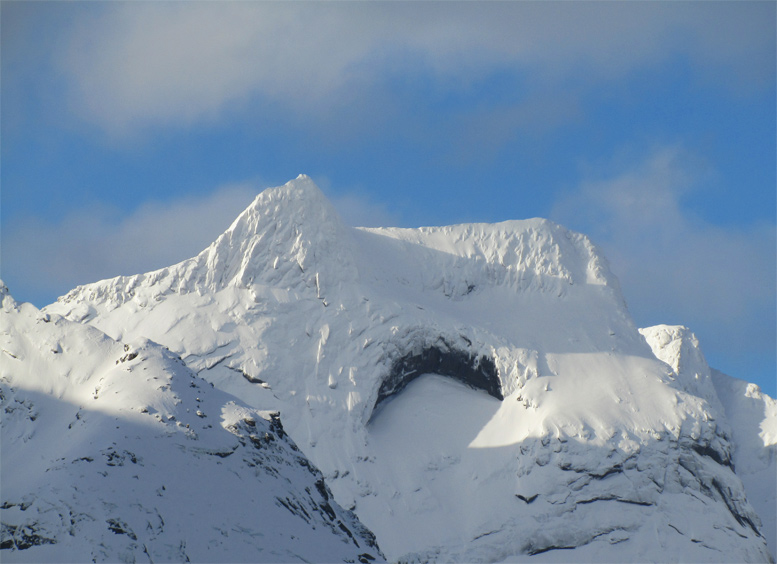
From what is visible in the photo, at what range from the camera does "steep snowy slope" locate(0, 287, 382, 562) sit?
37844 mm

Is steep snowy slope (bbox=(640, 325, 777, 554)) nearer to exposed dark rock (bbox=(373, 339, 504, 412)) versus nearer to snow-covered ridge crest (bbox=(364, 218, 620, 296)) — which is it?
snow-covered ridge crest (bbox=(364, 218, 620, 296))

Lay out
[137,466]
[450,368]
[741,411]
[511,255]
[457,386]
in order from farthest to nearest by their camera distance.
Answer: [741,411] → [511,255] → [457,386] → [450,368] → [137,466]

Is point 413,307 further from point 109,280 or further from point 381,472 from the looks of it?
point 109,280

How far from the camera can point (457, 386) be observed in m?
86.2

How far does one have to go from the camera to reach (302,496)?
46844 millimetres

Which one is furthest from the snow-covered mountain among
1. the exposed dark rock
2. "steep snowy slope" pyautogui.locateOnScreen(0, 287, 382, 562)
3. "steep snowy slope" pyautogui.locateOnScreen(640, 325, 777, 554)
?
"steep snowy slope" pyautogui.locateOnScreen(0, 287, 382, 562)

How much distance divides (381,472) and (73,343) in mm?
33321

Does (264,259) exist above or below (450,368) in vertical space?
above

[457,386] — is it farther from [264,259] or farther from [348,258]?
[264,259]

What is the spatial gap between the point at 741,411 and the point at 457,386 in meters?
36.0

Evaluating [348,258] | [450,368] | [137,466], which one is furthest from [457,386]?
[137,466]

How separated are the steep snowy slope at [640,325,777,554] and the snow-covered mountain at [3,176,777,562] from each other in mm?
318

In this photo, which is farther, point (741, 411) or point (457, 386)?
point (741, 411)

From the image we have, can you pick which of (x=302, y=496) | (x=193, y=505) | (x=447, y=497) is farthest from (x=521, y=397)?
(x=193, y=505)
